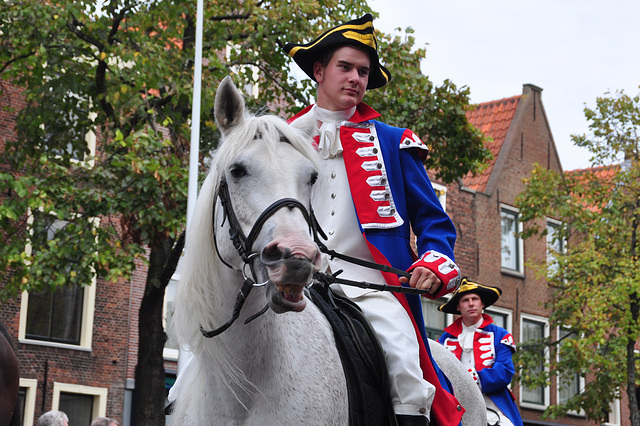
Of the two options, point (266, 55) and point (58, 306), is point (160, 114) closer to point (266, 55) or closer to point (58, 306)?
point (266, 55)

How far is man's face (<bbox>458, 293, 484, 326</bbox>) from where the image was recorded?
8625 millimetres

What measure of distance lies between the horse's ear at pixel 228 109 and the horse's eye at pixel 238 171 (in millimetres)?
295

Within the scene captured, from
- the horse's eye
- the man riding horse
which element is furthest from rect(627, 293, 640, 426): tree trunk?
the horse's eye

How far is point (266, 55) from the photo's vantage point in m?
16.8

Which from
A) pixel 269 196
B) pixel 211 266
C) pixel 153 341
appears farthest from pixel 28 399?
pixel 269 196

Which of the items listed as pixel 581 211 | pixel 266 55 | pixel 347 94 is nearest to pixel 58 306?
pixel 266 55

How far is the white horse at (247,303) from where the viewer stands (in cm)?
354

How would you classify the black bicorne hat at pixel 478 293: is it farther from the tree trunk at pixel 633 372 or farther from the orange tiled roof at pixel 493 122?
the orange tiled roof at pixel 493 122

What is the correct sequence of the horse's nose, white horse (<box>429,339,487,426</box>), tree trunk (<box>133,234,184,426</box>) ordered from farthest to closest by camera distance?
1. tree trunk (<box>133,234,184,426</box>)
2. white horse (<box>429,339,487,426</box>)
3. the horse's nose

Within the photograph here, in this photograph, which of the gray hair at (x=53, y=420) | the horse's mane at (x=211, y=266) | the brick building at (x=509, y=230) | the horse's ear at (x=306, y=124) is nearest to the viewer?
the horse's mane at (x=211, y=266)

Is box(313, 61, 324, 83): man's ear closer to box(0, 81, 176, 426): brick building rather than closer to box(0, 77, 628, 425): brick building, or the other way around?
box(0, 81, 176, 426): brick building

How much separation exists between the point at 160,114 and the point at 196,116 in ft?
5.84

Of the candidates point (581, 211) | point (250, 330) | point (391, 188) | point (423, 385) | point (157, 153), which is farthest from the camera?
point (581, 211)

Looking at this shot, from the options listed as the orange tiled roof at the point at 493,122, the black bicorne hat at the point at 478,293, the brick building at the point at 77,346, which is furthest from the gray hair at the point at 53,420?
the orange tiled roof at the point at 493,122
